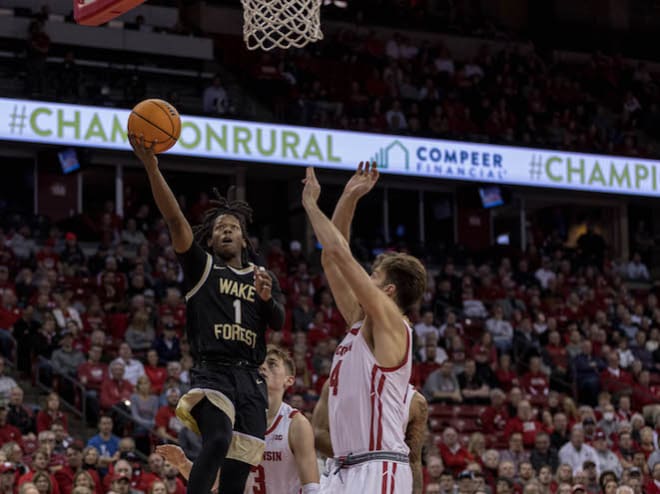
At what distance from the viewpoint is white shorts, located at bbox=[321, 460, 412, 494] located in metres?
6.10

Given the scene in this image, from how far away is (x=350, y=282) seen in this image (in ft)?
19.0

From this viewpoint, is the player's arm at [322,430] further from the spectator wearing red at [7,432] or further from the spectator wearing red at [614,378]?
the spectator wearing red at [614,378]

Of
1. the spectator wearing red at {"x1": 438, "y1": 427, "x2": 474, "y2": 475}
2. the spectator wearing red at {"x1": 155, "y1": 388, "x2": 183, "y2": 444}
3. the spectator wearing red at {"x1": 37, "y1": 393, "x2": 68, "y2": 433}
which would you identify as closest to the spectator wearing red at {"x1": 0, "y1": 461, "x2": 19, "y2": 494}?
the spectator wearing red at {"x1": 37, "y1": 393, "x2": 68, "y2": 433}

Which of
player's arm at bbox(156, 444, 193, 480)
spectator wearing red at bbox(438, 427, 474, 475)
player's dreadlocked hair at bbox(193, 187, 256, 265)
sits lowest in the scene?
player's arm at bbox(156, 444, 193, 480)

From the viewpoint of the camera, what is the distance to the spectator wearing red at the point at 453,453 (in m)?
15.7

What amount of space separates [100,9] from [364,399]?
3.37 meters

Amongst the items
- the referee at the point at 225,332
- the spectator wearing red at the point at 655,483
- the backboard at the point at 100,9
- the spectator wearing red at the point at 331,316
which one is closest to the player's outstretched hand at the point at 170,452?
the referee at the point at 225,332

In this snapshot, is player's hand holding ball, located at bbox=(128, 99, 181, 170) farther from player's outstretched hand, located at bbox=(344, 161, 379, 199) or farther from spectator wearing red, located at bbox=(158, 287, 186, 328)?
spectator wearing red, located at bbox=(158, 287, 186, 328)

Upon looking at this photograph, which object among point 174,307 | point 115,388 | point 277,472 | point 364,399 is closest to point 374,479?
point 364,399

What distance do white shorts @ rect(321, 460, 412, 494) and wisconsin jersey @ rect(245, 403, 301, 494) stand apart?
5.37 feet

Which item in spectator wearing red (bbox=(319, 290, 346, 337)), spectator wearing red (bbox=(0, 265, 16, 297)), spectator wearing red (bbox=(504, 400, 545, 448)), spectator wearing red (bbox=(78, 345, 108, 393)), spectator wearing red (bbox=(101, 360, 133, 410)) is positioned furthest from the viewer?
spectator wearing red (bbox=(319, 290, 346, 337))

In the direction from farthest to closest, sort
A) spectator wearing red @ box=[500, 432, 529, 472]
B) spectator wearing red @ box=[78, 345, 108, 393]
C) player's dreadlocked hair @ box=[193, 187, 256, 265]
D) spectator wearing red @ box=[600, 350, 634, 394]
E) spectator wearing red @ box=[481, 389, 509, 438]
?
spectator wearing red @ box=[600, 350, 634, 394]
spectator wearing red @ box=[481, 389, 509, 438]
spectator wearing red @ box=[500, 432, 529, 472]
spectator wearing red @ box=[78, 345, 108, 393]
player's dreadlocked hair @ box=[193, 187, 256, 265]

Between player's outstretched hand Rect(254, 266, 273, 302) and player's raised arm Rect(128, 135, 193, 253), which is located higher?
player's raised arm Rect(128, 135, 193, 253)

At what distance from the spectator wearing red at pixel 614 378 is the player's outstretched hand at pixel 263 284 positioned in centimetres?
1389
